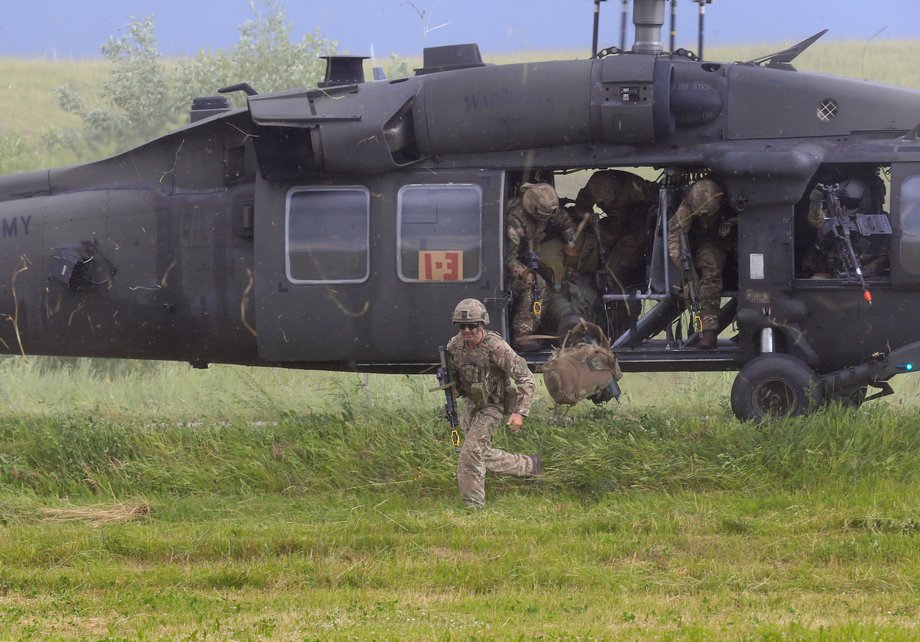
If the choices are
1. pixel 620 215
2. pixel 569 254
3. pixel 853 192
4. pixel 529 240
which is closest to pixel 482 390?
pixel 529 240

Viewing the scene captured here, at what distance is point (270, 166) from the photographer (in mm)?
11508

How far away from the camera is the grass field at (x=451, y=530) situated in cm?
753

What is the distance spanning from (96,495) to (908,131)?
7502 mm

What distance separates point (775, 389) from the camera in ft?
36.5

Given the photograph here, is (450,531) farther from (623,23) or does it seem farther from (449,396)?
(623,23)

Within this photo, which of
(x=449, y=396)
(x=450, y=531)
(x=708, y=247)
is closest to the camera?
(x=450, y=531)

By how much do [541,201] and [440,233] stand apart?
0.90 metres

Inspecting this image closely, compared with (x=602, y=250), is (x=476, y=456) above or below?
below

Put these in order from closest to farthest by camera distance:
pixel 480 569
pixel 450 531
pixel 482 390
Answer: pixel 480 569 < pixel 450 531 < pixel 482 390

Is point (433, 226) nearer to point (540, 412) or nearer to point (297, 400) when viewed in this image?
point (540, 412)

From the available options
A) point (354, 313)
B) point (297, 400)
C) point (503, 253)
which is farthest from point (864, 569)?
point (297, 400)

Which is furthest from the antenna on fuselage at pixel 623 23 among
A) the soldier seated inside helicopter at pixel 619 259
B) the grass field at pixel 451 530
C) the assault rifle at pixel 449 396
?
the assault rifle at pixel 449 396

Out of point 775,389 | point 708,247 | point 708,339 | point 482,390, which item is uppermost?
point 708,247

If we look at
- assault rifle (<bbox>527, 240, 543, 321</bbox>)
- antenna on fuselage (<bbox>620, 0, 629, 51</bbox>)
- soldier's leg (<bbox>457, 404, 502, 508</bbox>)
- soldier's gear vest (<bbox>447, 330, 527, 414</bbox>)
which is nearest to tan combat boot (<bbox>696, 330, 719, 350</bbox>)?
assault rifle (<bbox>527, 240, 543, 321</bbox>)
